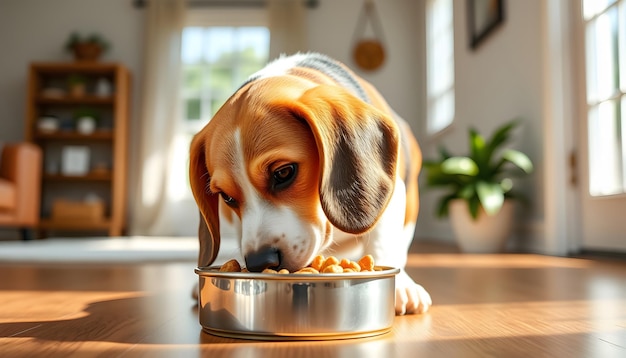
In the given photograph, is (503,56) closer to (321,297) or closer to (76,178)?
(321,297)

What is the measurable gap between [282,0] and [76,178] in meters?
2.62

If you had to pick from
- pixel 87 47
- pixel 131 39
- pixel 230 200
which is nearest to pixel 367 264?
pixel 230 200

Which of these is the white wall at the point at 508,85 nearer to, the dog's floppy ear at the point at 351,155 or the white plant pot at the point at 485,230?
the white plant pot at the point at 485,230

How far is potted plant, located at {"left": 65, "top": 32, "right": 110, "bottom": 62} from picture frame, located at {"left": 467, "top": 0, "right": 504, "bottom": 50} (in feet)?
11.8

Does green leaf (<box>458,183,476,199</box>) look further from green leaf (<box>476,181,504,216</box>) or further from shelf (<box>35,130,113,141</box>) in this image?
shelf (<box>35,130,113,141</box>)

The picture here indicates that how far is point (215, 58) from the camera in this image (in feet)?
21.8

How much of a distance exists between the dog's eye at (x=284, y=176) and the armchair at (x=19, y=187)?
13.9 feet

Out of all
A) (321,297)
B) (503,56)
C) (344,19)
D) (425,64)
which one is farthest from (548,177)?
(344,19)

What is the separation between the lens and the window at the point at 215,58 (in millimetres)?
6613

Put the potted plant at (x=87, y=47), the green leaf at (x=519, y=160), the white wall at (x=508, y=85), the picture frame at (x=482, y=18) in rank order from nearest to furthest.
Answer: the green leaf at (x=519, y=160)
the white wall at (x=508, y=85)
the picture frame at (x=482, y=18)
the potted plant at (x=87, y=47)

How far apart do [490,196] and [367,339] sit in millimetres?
2617

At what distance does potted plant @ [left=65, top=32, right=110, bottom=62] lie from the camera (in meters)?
6.25

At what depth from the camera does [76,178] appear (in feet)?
20.3

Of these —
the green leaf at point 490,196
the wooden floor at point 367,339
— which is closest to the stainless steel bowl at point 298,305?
the wooden floor at point 367,339
